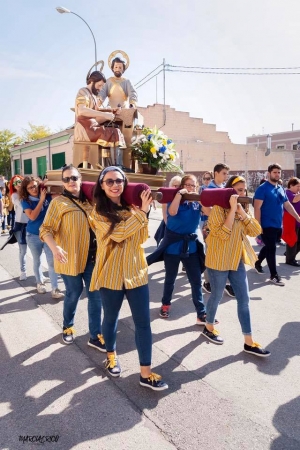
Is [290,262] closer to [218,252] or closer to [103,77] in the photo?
[218,252]

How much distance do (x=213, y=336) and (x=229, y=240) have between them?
1059 millimetres

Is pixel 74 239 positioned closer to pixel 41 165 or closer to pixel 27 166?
pixel 41 165

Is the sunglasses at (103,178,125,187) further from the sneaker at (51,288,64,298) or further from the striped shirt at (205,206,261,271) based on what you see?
the sneaker at (51,288,64,298)

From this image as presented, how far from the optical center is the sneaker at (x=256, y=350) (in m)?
3.44

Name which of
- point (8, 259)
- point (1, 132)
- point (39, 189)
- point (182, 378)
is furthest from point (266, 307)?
point (1, 132)

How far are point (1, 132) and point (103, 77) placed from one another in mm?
45234

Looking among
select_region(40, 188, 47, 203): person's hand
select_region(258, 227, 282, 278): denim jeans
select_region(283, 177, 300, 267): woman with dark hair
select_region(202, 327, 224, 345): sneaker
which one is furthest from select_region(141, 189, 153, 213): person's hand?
select_region(283, 177, 300, 267): woman with dark hair

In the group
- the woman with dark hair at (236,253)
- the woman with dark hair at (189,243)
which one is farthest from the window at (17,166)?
the woman with dark hair at (236,253)

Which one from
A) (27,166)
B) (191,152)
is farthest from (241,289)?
(27,166)

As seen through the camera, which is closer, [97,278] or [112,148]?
[97,278]

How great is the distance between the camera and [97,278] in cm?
289

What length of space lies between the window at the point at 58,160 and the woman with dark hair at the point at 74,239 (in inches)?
865

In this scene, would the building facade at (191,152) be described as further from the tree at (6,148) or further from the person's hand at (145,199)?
the person's hand at (145,199)

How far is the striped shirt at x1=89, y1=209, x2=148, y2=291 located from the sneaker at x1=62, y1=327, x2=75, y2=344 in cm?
123
